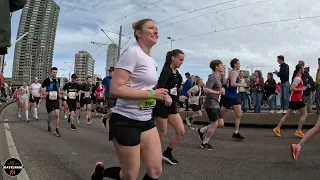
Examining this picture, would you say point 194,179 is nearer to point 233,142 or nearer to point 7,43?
point 7,43

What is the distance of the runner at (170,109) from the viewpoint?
470cm

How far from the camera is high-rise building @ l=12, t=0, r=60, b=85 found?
36.3 metres

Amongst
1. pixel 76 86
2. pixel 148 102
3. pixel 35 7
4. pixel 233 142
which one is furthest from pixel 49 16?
pixel 148 102

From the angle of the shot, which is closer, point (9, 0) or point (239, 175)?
point (9, 0)

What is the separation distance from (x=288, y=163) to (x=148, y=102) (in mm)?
3212

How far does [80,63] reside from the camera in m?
60.7

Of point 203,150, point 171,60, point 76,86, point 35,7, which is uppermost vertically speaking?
point 35,7

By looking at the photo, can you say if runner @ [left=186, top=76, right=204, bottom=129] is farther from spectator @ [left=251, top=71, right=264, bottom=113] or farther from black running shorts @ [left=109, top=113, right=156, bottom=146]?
black running shorts @ [left=109, top=113, right=156, bottom=146]

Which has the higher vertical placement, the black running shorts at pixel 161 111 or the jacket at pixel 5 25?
the jacket at pixel 5 25

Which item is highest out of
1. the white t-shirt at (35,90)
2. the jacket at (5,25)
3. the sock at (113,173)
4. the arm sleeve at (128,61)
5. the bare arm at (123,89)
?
the jacket at (5,25)

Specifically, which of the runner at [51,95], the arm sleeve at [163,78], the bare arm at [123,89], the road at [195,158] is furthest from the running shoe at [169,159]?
the runner at [51,95]

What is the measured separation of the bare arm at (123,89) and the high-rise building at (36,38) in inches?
1220

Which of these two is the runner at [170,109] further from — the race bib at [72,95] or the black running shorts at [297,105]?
the race bib at [72,95]

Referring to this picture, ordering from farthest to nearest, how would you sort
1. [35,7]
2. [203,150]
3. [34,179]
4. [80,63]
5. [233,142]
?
[80,63]
[35,7]
[233,142]
[203,150]
[34,179]
